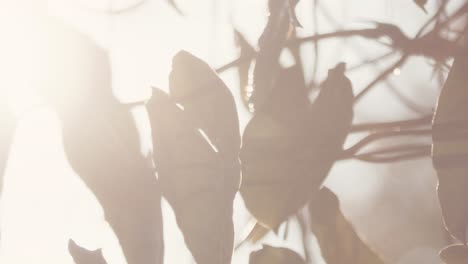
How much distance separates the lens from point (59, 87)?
11.5 inches

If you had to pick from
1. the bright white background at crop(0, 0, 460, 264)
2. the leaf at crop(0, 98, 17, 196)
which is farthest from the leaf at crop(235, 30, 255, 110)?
the leaf at crop(0, 98, 17, 196)

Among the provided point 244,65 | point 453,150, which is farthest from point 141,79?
point 453,150

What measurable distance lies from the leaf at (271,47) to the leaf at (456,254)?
101 mm

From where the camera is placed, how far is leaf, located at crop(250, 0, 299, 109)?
0.93ft

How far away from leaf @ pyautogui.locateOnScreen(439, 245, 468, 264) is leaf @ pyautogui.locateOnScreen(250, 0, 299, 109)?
0.33ft

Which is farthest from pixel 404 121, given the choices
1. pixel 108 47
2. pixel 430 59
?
pixel 108 47

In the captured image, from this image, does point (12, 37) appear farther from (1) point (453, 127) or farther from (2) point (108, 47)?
(1) point (453, 127)

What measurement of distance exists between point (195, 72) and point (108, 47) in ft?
0.32

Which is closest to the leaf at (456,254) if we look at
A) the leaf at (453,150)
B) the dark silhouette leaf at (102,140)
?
the leaf at (453,150)

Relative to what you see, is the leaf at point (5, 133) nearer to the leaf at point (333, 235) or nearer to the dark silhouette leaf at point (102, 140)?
the dark silhouette leaf at point (102, 140)

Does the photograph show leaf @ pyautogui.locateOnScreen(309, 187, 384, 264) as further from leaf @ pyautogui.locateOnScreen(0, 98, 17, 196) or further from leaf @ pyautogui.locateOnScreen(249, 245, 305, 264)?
leaf @ pyautogui.locateOnScreen(0, 98, 17, 196)

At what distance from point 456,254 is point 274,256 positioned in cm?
8

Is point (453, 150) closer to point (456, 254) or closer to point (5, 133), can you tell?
point (456, 254)

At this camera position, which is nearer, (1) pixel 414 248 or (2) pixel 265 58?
(2) pixel 265 58
